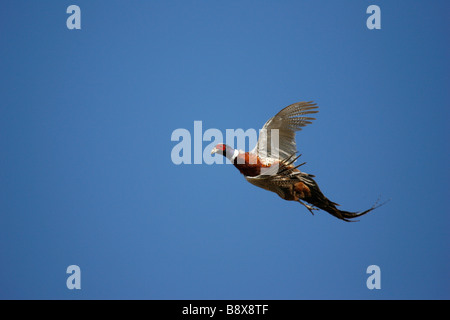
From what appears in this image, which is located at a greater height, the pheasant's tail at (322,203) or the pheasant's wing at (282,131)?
the pheasant's wing at (282,131)

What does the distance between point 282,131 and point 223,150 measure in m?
1.15

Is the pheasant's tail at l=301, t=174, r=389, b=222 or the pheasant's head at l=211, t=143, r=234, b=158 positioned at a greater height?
the pheasant's head at l=211, t=143, r=234, b=158

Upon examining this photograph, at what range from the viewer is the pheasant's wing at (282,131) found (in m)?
9.32

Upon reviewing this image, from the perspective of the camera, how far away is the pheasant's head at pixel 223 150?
9.43 meters

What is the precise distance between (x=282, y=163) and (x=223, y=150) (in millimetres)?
1105

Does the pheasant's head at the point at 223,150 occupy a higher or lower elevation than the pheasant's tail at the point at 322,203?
higher

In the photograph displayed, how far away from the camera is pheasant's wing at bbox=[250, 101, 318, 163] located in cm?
932

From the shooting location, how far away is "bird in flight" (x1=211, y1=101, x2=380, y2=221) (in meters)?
9.28

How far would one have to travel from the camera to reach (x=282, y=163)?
9.34 m

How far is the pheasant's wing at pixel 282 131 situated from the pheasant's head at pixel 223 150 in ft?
1.62

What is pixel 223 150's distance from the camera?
9.48 m
